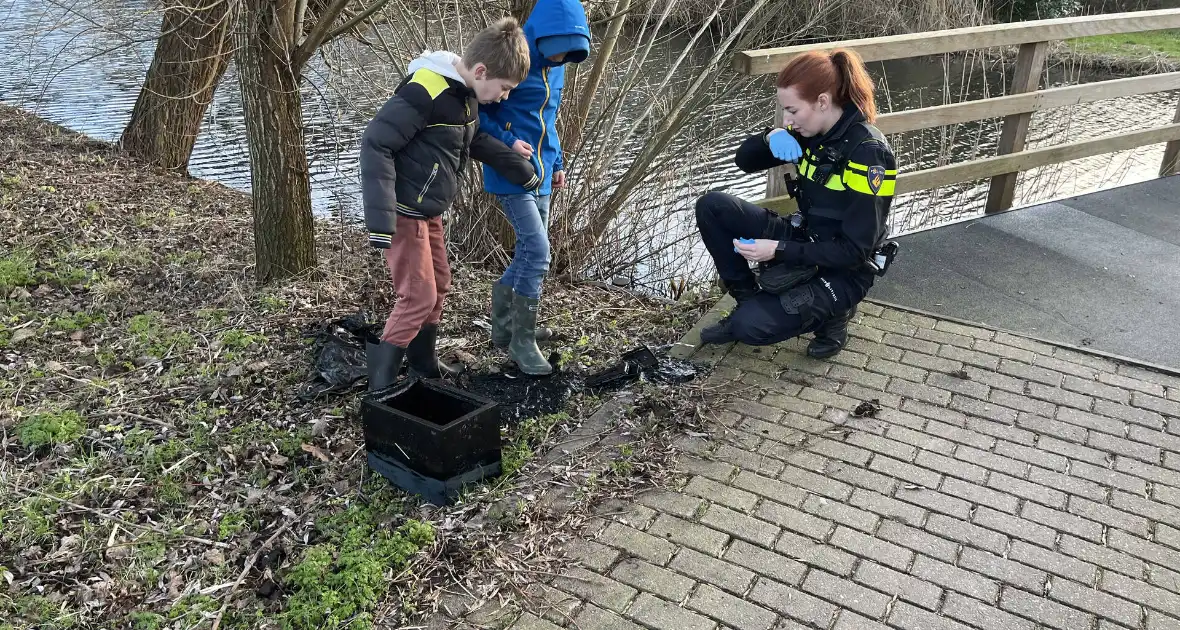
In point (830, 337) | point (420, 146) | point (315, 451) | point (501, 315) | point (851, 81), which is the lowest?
point (315, 451)

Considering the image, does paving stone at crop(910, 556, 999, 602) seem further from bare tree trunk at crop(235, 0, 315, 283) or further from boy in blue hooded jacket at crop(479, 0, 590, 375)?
bare tree trunk at crop(235, 0, 315, 283)

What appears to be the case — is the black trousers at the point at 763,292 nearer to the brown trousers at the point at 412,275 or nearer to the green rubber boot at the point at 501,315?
the green rubber boot at the point at 501,315

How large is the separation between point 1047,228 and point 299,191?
15.7 feet

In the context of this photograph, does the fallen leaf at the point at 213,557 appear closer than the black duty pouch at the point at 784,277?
Yes

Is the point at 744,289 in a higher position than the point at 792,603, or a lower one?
higher

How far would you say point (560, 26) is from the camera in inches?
144

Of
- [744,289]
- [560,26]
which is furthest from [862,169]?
[560,26]

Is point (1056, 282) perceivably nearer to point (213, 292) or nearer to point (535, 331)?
point (535, 331)

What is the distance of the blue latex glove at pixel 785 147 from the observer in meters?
4.00

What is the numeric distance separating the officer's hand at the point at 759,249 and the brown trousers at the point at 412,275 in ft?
4.51

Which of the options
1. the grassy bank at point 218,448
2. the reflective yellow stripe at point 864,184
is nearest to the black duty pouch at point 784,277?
the reflective yellow stripe at point 864,184

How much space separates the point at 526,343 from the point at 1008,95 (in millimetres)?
3937

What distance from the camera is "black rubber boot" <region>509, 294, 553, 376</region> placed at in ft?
13.7

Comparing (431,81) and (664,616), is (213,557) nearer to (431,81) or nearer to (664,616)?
(664,616)
